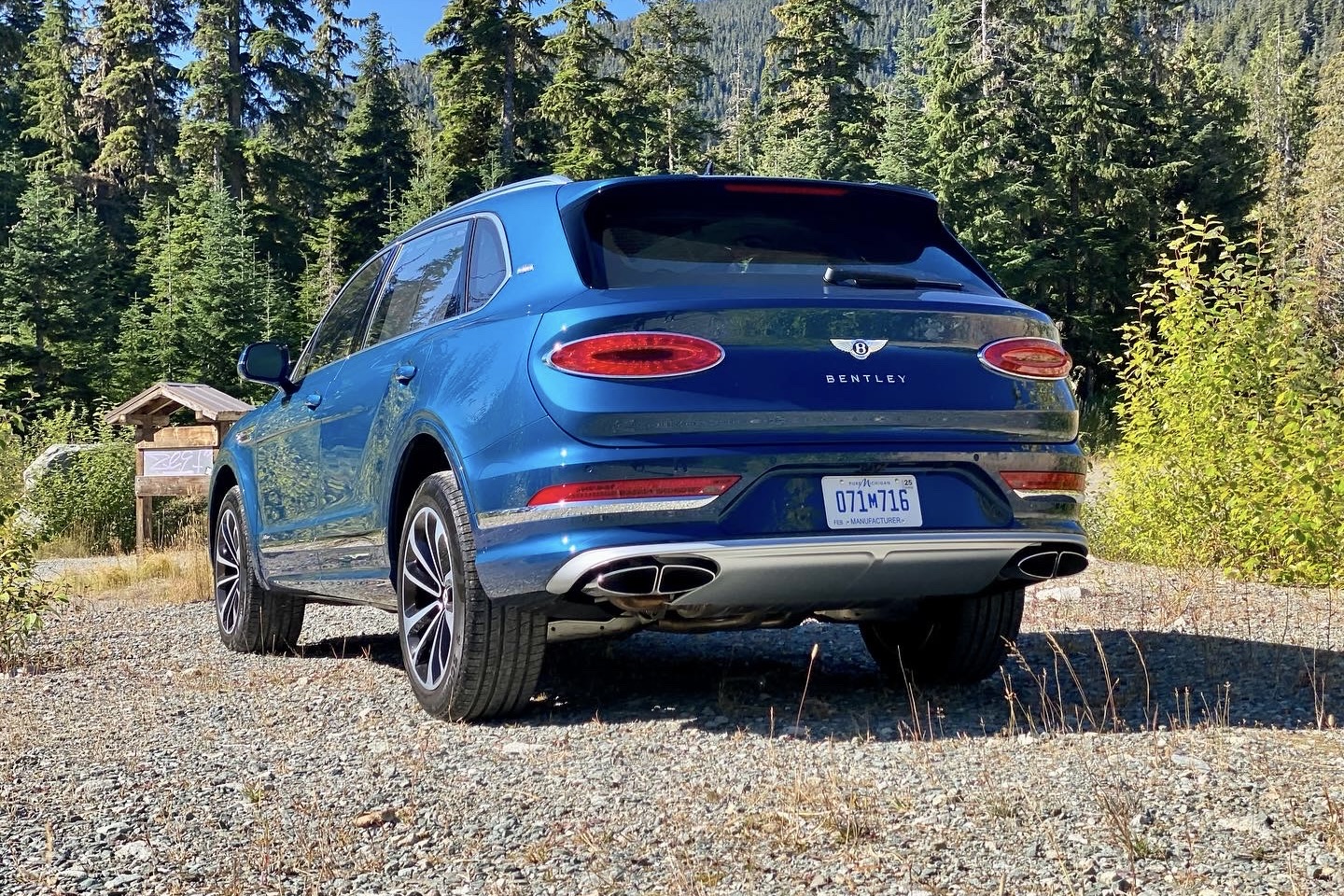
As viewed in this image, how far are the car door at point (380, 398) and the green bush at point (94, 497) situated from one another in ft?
44.1

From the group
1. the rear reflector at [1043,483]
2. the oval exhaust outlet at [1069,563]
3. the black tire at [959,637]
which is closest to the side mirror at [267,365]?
the black tire at [959,637]

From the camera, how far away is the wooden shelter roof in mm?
15500

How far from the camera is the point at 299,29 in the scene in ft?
176

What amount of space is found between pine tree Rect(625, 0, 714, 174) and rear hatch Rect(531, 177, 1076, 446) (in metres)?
59.4

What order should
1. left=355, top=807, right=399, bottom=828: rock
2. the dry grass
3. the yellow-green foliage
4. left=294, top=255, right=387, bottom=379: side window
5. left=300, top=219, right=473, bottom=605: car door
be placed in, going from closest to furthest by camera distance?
left=355, top=807, right=399, bottom=828: rock
left=300, top=219, right=473, bottom=605: car door
left=294, top=255, right=387, bottom=379: side window
the yellow-green foliage
the dry grass

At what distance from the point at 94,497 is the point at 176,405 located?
6.12 feet

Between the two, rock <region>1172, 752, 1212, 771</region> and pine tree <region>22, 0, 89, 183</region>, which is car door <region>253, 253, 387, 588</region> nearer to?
rock <region>1172, 752, 1212, 771</region>

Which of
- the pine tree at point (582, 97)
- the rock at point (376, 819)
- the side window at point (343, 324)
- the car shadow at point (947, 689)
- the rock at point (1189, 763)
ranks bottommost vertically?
the car shadow at point (947, 689)

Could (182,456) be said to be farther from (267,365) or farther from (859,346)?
(859,346)

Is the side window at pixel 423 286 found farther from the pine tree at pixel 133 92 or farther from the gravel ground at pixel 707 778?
the pine tree at pixel 133 92

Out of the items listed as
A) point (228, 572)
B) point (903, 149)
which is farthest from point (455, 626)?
point (903, 149)

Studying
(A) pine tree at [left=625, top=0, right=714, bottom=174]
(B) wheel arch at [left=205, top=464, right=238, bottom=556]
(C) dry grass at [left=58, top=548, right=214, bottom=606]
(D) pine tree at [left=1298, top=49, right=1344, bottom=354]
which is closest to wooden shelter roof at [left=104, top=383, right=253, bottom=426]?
(C) dry grass at [left=58, top=548, right=214, bottom=606]

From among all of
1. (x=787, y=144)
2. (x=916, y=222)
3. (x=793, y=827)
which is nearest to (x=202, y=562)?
(x=916, y=222)

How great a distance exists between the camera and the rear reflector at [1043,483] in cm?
446
